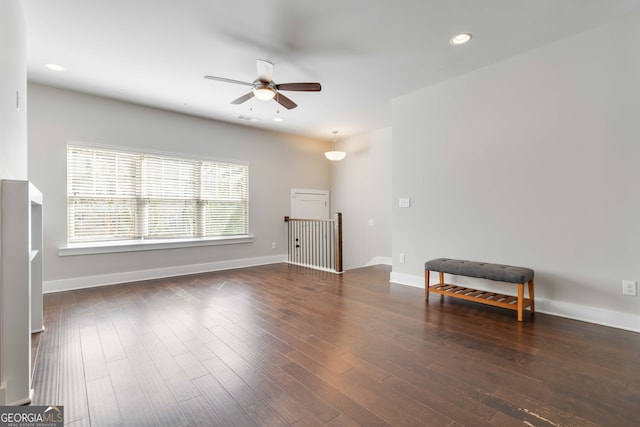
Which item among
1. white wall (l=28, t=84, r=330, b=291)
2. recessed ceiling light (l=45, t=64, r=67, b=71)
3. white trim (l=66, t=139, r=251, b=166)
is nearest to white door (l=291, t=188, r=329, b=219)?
white wall (l=28, t=84, r=330, b=291)

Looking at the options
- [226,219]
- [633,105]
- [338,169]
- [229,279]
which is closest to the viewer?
[633,105]

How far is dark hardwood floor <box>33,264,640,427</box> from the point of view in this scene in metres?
1.61

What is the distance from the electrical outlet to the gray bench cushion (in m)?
0.71

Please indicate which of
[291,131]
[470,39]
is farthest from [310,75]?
[291,131]

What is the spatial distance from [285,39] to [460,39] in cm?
182

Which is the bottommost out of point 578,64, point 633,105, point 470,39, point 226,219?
point 226,219

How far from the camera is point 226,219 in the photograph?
584 centimetres

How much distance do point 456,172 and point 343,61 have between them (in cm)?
206

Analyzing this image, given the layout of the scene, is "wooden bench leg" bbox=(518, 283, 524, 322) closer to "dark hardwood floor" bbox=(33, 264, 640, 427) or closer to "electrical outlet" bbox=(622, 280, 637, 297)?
"dark hardwood floor" bbox=(33, 264, 640, 427)

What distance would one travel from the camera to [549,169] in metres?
3.13

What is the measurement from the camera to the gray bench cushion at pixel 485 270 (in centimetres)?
296

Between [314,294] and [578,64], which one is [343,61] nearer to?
[578,64]

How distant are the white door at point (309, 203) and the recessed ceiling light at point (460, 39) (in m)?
4.43

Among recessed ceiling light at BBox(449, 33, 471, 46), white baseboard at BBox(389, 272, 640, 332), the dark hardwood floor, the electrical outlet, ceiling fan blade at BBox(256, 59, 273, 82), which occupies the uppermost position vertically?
recessed ceiling light at BBox(449, 33, 471, 46)
